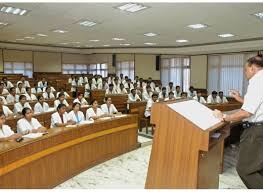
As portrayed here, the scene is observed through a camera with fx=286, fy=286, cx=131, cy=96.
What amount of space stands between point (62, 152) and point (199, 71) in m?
10.9

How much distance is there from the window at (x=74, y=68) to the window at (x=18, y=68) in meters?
2.27

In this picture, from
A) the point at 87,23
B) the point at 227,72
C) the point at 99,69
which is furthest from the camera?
the point at 99,69

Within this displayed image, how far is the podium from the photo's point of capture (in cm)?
200

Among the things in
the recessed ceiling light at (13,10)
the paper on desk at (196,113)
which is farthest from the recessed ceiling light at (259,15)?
the recessed ceiling light at (13,10)

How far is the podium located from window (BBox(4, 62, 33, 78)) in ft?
52.6

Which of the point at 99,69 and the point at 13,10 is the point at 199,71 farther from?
the point at 13,10

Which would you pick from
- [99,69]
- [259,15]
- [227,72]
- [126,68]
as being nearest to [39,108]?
[259,15]

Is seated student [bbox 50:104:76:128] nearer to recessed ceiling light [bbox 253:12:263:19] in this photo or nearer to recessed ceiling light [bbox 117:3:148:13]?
recessed ceiling light [bbox 117:3:148:13]

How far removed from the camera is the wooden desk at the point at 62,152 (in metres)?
3.35

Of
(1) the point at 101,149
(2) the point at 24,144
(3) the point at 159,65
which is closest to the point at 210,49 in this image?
(3) the point at 159,65

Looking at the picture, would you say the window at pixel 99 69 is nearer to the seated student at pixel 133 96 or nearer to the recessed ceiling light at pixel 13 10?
the seated student at pixel 133 96

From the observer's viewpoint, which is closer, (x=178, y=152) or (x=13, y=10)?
(x=178, y=152)

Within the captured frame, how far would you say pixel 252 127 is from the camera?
204cm

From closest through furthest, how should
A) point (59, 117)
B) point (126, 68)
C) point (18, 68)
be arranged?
point (59, 117) < point (18, 68) < point (126, 68)
